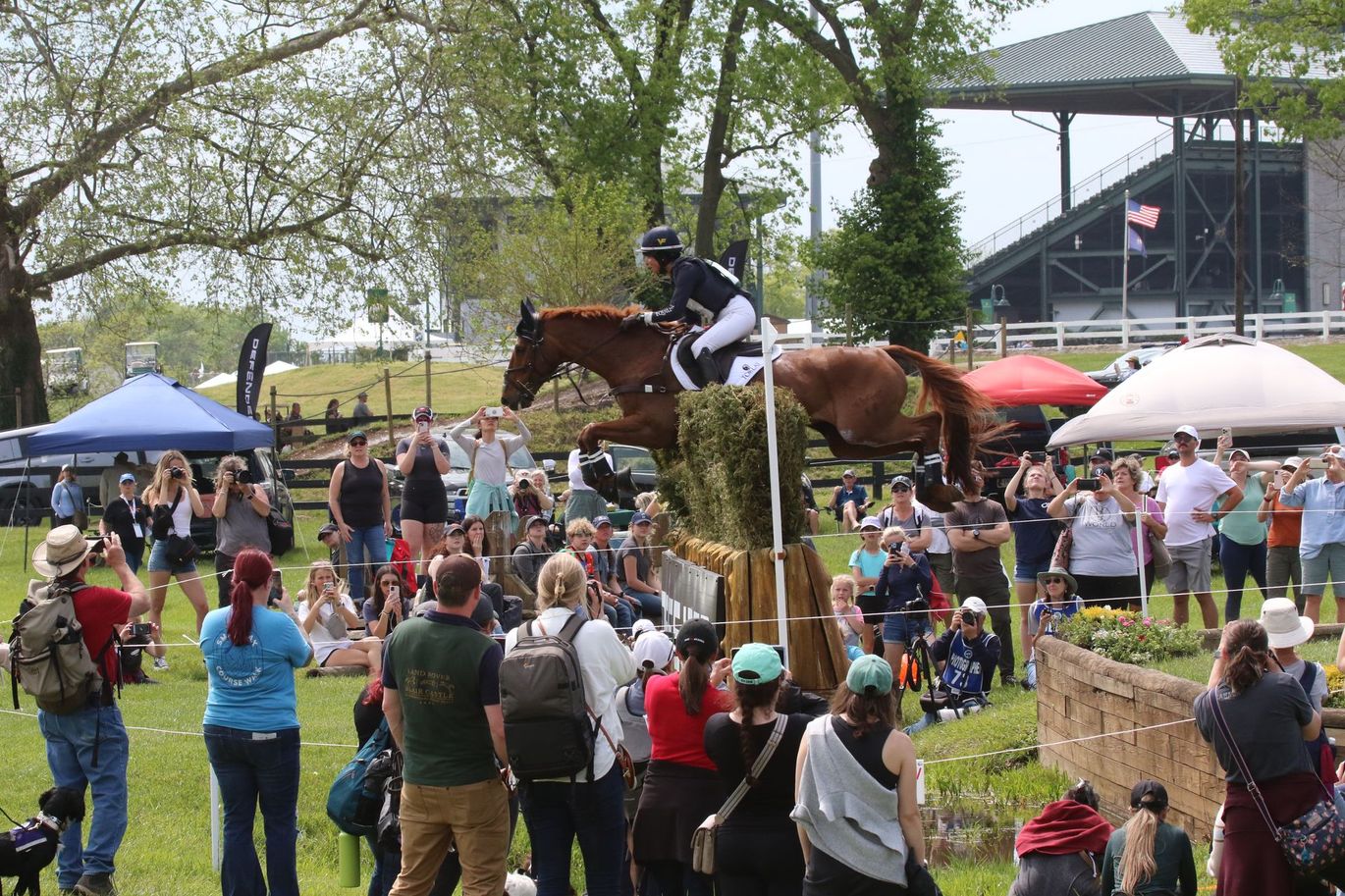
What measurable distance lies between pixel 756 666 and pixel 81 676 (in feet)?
10.9

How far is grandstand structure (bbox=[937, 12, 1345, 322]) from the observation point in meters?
51.2

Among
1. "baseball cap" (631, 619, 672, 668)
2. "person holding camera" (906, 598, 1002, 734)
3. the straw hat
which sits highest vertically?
the straw hat

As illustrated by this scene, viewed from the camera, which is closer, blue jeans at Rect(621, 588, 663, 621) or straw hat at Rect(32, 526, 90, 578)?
straw hat at Rect(32, 526, 90, 578)

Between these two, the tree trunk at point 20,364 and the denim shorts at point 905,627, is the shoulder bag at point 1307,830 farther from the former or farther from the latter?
the tree trunk at point 20,364

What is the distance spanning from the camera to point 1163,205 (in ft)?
177

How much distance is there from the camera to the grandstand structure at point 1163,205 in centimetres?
5119

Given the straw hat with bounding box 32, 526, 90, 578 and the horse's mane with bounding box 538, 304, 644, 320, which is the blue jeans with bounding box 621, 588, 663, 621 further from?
the straw hat with bounding box 32, 526, 90, 578

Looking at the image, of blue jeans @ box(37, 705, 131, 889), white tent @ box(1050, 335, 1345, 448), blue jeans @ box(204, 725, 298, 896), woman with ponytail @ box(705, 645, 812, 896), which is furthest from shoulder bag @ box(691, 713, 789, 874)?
white tent @ box(1050, 335, 1345, 448)

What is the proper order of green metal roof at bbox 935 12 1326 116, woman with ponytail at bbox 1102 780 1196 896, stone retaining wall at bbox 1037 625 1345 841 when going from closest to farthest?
woman with ponytail at bbox 1102 780 1196 896
stone retaining wall at bbox 1037 625 1345 841
green metal roof at bbox 935 12 1326 116

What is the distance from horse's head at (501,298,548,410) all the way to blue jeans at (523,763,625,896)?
548cm

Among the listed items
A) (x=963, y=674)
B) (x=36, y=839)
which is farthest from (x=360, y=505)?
(x=36, y=839)

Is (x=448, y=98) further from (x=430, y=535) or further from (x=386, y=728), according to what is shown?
(x=386, y=728)

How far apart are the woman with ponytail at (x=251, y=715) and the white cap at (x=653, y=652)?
1.44m

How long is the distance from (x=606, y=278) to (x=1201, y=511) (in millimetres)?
20875
